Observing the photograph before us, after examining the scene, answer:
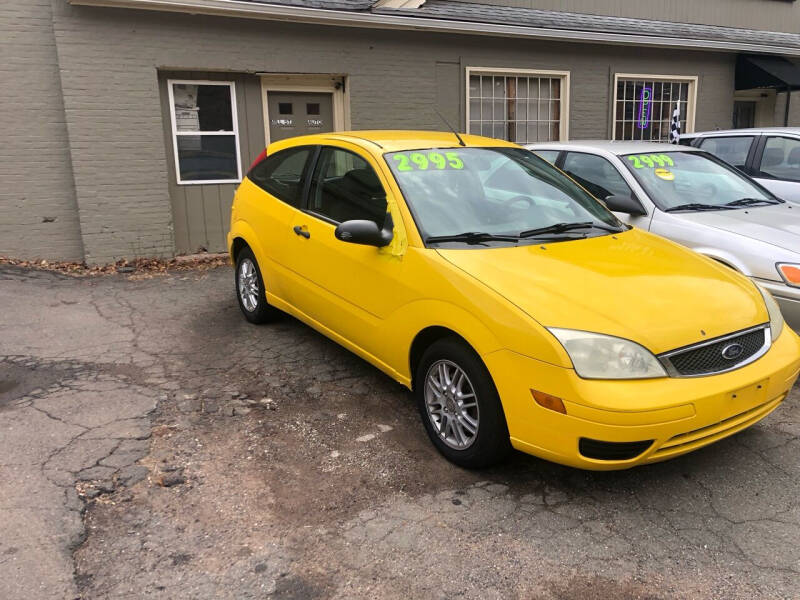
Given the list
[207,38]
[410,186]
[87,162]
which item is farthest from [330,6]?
[410,186]

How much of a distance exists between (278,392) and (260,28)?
603 cm

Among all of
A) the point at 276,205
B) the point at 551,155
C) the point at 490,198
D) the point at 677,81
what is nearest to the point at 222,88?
the point at 276,205

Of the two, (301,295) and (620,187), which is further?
(620,187)

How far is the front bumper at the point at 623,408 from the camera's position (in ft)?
9.21

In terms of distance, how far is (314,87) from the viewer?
944cm

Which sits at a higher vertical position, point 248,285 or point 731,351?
point 731,351

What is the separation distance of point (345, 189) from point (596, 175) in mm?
2666

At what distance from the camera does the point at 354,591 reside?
259cm

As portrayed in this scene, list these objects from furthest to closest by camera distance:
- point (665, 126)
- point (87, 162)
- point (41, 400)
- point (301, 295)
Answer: point (665, 126)
point (87, 162)
point (301, 295)
point (41, 400)

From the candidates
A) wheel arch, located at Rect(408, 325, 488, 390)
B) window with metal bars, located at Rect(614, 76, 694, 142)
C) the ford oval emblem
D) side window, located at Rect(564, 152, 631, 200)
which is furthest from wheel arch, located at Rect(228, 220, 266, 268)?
window with metal bars, located at Rect(614, 76, 694, 142)

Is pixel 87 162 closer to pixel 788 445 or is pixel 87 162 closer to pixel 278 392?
pixel 278 392

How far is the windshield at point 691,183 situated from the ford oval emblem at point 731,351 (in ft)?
7.99

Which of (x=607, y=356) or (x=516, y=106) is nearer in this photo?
(x=607, y=356)

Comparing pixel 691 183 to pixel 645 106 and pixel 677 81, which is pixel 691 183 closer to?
pixel 645 106
